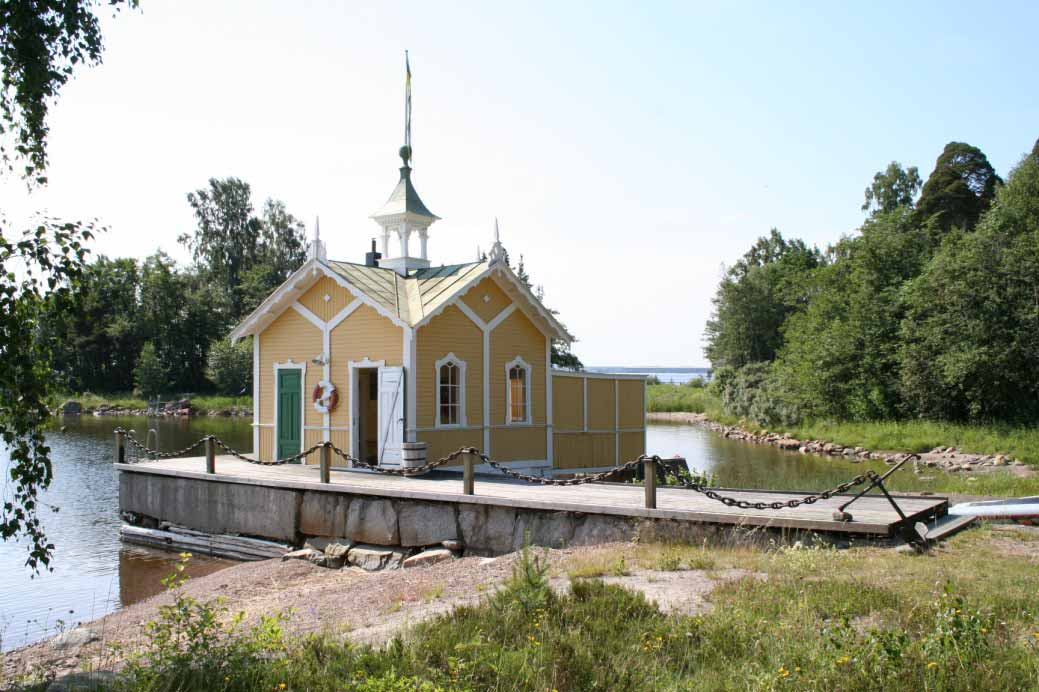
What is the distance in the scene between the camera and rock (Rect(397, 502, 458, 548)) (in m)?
13.7

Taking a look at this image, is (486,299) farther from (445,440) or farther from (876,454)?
(876,454)

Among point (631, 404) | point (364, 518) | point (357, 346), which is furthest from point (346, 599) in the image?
point (631, 404)

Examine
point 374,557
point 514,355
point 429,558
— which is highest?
point 514,355

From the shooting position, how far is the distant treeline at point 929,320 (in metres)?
28.7

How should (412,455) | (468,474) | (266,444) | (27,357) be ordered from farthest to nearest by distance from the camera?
(266,444) → (412,455) → (468,474) → (27,357)

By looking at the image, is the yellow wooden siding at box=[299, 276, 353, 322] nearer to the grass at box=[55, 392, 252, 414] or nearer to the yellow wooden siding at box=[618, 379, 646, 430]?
the yellow wooden siding at box=[618, 379, 646, 430]

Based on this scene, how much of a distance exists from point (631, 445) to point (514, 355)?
4.38 metres

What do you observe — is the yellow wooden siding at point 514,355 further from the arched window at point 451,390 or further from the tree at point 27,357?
the tree at point 27,357

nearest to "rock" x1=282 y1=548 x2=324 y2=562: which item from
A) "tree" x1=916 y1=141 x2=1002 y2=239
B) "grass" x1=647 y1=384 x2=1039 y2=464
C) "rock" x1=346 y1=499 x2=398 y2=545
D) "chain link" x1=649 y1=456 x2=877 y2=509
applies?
"rock" x1=346 y1=499 x2=398 y2=545

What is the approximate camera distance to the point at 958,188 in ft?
155

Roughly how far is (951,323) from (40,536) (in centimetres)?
2993

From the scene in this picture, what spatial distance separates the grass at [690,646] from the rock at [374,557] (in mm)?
6437

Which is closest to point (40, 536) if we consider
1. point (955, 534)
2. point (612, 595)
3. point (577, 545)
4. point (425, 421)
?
point (612, 595)

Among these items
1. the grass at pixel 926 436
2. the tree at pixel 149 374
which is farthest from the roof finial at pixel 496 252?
the tree at pixel 149 374
